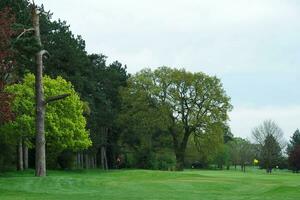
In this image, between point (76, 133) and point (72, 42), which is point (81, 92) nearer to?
point (72, 42)

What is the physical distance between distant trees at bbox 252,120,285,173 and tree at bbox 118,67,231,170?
36.9 meters

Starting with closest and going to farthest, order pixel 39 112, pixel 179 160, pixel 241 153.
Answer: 1. pixel 39 112
2. pixel 179 160
3. pixel 241 153

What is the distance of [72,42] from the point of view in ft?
214

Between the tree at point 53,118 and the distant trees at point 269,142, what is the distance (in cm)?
6838

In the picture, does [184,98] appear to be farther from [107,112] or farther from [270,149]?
[270,149]

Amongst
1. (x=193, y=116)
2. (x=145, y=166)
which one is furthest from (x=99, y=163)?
(x=193, y=116)

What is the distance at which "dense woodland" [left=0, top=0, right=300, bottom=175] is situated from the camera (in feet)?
151

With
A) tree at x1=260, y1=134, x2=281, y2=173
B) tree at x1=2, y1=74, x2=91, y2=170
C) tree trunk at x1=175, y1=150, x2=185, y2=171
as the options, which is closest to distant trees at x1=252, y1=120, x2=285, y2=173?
tree at x1=260, y1=134, x2=281, y2=173

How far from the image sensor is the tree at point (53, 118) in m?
42.9

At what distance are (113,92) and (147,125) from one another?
10.7 meters

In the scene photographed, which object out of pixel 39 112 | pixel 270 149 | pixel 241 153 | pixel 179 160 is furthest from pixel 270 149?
pixel 39 112

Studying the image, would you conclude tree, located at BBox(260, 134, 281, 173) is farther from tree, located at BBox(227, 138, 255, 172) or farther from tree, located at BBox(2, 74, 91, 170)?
tree, located at BBox(2, 74, 91, 170)

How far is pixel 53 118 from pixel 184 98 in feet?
114

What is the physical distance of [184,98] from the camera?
77.8 m
